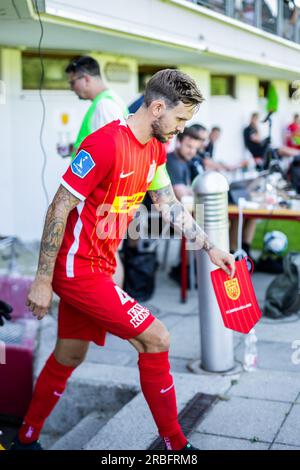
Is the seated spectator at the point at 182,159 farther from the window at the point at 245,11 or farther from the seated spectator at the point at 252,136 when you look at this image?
the seated spectator at the point at 252,136

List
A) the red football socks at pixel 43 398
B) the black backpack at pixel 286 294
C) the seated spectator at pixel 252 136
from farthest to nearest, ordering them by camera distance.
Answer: the seated spectator at pixel 252 136 → the black backpack at pixel 286 294 → the red football socks at pixel 43 398

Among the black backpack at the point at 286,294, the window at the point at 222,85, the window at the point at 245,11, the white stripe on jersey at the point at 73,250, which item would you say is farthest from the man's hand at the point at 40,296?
the window at the point at 222,85

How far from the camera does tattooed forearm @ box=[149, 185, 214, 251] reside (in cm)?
372

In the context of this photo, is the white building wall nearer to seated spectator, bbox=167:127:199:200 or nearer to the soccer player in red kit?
seated spectator, bbox=167:127:199:200

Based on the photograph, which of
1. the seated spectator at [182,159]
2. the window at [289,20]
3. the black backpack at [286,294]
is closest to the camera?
the window at [289,20]

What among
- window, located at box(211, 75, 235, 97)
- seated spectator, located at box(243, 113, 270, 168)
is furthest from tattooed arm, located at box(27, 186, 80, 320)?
window, located at box(211, 75, 235, 97)

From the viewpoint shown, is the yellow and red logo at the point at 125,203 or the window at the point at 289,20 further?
the window at the point at 289,20

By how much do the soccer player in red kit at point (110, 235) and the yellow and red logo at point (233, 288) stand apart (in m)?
0.45

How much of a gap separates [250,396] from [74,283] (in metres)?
1.64

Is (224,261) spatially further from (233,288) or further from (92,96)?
(92,96)

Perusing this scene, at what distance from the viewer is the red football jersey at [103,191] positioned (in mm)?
3158

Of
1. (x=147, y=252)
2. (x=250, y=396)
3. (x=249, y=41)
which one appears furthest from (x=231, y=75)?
(x=250, y=396)

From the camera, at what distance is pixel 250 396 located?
14.5ft
